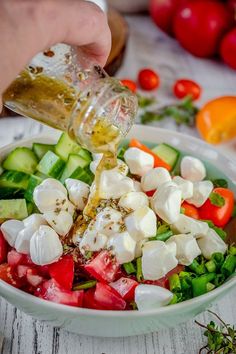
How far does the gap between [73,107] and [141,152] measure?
45 cm

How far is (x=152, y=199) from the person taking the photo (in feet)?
6.08

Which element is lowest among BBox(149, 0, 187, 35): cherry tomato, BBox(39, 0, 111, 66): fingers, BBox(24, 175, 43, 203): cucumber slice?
BBox(149, 0, 187, 35): cherry tomato

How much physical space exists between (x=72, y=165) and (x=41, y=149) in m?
0.15

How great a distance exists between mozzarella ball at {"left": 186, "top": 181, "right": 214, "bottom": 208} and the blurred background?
2.32ft

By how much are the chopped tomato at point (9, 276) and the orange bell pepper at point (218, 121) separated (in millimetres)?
1213

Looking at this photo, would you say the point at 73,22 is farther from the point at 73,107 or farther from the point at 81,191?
the point at 81,191

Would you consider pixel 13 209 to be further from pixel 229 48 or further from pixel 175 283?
pixel 229 48

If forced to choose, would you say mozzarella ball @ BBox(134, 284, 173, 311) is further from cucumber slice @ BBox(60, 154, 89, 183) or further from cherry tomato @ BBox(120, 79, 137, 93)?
cherry tomato @ BBox(120, 79, 137, 93)

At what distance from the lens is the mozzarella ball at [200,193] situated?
1962 millimetres

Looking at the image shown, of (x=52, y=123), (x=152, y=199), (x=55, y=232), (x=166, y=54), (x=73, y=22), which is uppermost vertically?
(x=73, y=22)

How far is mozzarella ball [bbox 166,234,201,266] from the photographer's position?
5.78ft

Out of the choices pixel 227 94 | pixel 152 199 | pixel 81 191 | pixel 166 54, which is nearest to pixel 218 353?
pixel 152 199

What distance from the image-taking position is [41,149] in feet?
6.95

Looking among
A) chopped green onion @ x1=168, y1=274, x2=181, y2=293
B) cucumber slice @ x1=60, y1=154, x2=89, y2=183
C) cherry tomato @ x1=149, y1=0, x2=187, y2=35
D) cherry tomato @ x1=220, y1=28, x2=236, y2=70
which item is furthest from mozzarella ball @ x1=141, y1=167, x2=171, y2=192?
cherry tomato @ x1=149, y1=0, x2=187, y2=35
